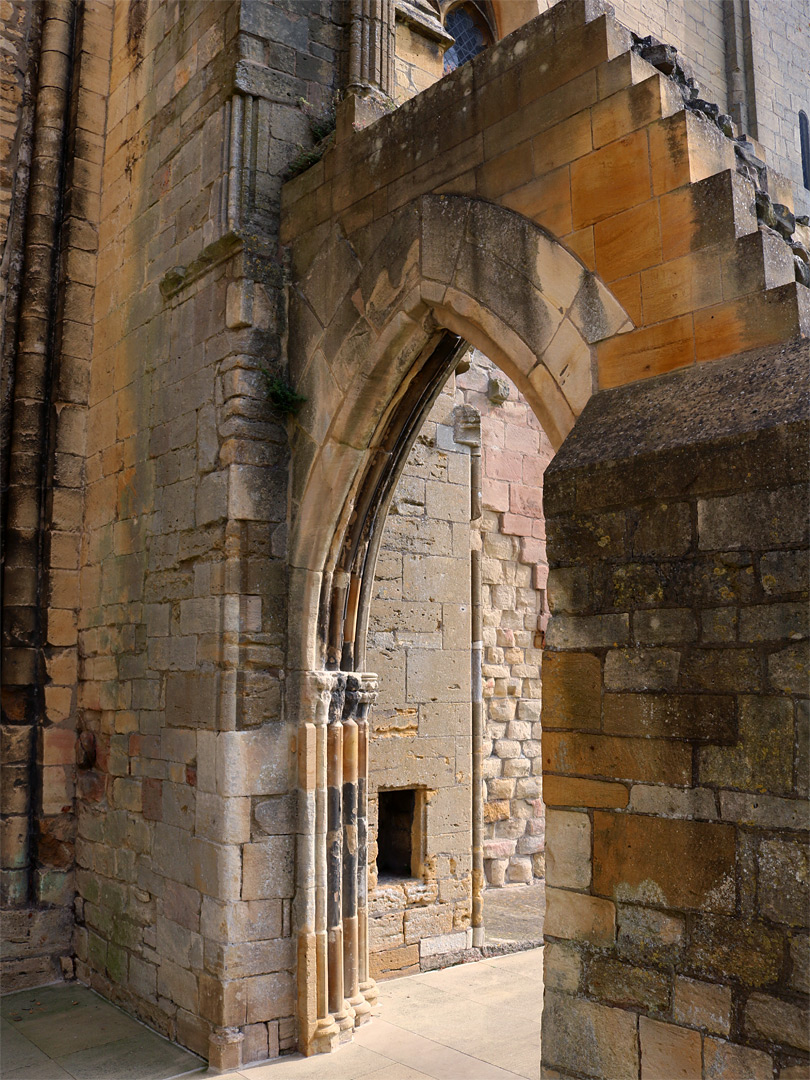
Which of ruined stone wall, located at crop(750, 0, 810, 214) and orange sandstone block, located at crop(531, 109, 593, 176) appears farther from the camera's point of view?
ruined stone wall, located at crop(750, 0, 810, 214)

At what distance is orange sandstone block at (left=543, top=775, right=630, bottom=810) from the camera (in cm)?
289

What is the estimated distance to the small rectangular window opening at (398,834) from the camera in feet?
20.1

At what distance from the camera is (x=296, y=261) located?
201 inches

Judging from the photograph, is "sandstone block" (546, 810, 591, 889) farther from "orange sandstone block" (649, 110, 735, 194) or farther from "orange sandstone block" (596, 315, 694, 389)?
"orange sandstone block" (649, 110, 735, 194)

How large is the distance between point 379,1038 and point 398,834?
1610 millimetres

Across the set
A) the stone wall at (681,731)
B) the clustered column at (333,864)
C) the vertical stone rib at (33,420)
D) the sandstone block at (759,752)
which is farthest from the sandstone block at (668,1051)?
the vertical stone rib at (33,420)

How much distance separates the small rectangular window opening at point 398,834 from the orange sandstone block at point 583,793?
313 centimetres

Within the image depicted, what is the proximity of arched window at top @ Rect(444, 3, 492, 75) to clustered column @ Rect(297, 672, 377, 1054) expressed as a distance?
5.79m

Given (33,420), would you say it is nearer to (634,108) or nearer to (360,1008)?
(360,1008)

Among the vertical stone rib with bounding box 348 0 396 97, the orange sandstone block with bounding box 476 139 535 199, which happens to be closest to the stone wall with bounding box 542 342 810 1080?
the orange sandstone block with bounding box 476 139 535 199

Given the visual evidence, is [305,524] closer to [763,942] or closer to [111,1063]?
[111,1063]

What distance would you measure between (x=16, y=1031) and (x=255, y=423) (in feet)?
11.1

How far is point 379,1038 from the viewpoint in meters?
4.81

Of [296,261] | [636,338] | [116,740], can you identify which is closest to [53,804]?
[116,740]
